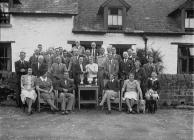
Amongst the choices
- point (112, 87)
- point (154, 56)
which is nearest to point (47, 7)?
point (154, 56)

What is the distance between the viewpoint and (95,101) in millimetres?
10695

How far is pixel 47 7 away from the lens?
56.9 feet

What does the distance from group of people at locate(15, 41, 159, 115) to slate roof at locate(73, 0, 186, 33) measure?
22.0ft

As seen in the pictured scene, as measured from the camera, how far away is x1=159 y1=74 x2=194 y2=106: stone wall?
1180cm

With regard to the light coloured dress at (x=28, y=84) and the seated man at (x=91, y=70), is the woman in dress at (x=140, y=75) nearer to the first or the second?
the seated man at (x=91, y=70)

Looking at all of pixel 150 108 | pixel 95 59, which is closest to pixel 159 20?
pixel 95 59

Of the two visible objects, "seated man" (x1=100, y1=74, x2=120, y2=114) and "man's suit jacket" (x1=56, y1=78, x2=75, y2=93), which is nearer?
"man's suit jacket" (x1=56, y1=78, x2=75, y2=93)

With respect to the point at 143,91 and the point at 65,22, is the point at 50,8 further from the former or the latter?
the point at 143,91

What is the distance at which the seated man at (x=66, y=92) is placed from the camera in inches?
394

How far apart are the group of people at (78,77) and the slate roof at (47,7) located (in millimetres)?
6191

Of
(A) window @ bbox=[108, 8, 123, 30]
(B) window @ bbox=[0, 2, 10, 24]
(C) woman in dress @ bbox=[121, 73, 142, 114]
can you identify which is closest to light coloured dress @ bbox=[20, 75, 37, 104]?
(C) woman in dress @ bbox=[121, 73, 142, 114]

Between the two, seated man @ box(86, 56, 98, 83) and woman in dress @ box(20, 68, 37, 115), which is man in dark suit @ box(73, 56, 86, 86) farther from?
woman in dress @ box(20, 68, 37, 115)

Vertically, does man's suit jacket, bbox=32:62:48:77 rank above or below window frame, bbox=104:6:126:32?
below

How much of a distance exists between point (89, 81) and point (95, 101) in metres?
0.74
